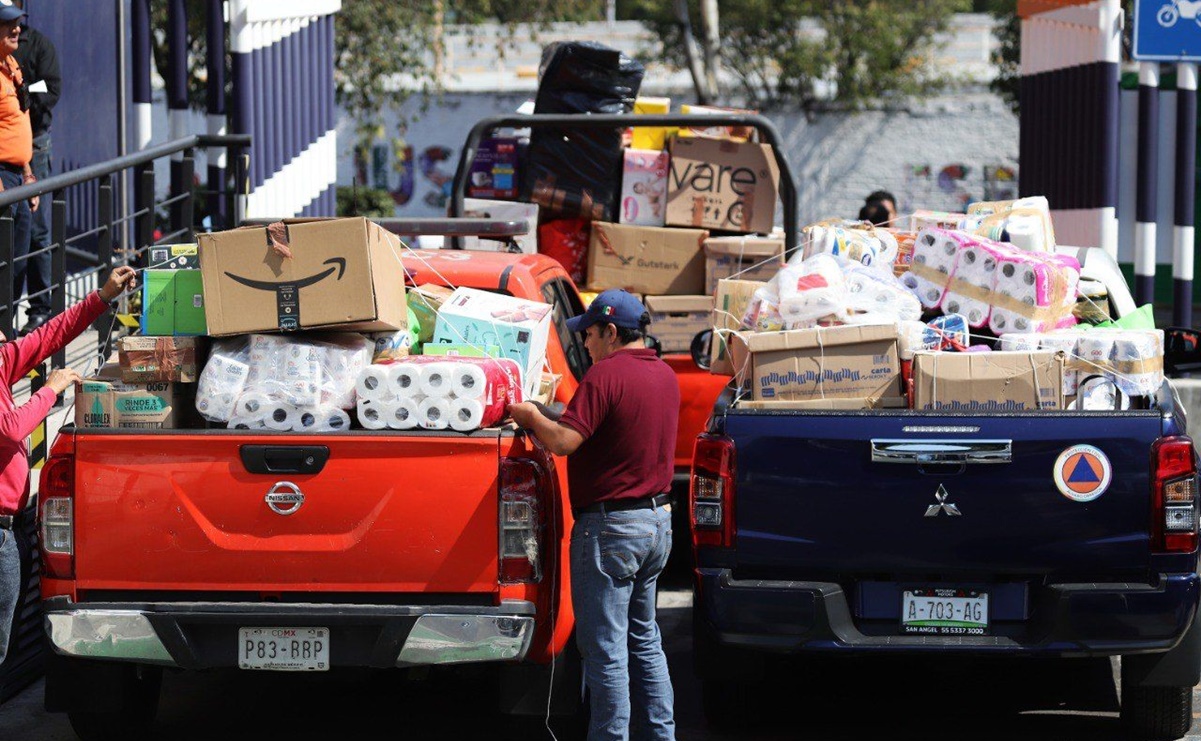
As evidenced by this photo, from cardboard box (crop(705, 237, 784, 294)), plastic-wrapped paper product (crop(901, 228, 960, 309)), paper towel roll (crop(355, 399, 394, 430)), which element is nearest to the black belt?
paper towel roll (crop(355, 399, 394, 430))

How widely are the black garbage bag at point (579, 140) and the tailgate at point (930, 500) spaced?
4.63 m

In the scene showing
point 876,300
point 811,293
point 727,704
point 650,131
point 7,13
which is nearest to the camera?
point 727,704

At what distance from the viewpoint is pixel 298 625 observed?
550cm

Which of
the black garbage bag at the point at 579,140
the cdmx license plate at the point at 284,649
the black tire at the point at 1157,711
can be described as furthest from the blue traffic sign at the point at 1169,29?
the cdmx license plate at the point at 284,649

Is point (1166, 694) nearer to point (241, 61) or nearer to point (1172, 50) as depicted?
point (1172, 50)

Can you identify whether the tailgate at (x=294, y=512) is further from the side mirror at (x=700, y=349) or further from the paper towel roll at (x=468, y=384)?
the side mirror at (x=700, y=349)

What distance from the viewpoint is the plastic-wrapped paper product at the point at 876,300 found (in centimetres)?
690

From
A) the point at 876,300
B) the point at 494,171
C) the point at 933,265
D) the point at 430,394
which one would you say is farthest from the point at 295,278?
the point at 494,171

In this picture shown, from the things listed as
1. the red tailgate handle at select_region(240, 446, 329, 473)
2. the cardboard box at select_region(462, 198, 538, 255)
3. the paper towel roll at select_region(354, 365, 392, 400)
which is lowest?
the red tailgate handle at select_region(240, 446, 329, 473)

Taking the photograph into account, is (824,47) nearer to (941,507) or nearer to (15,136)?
(15,136)

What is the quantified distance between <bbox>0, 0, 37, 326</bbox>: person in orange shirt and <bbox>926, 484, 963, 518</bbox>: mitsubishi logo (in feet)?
17.7

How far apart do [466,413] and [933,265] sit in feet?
9.48

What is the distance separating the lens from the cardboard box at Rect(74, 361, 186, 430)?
5703mm

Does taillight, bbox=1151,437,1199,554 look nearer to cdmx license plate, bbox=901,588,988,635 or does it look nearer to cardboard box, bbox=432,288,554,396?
cdmx license plate, bbox=901,588,988,635
